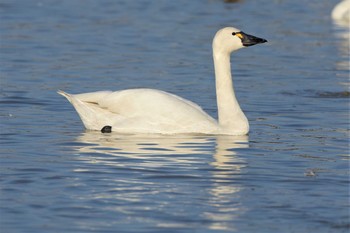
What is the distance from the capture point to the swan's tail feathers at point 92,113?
41.7 feet

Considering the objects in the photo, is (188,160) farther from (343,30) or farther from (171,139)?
(343,30)

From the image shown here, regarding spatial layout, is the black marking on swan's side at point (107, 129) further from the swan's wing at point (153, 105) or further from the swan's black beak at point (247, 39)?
the swan's black beak at point (247, 39)

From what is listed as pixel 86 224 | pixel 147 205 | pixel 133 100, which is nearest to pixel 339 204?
pixel 147 205

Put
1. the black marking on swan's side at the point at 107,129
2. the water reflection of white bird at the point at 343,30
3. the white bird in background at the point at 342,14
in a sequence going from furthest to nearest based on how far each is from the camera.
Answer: the white bird in background at the point at 342,14 < the water reflection of white bird at the point at 343,30 < the black marking on swan's side at the point at 107,129

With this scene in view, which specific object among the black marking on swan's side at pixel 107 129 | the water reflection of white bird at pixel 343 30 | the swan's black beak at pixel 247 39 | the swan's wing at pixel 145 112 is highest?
the water reflection of white bird at pixel 343 30

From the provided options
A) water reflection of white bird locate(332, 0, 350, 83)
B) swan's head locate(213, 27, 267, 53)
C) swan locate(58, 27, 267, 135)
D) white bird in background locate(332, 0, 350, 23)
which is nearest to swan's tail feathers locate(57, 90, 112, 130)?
swan locate(58, 27, 267, 135)

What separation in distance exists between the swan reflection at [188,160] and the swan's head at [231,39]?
1.02m

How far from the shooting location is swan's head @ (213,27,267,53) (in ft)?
42.3

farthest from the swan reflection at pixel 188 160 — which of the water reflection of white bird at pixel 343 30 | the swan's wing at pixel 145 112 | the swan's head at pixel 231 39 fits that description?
the water reflection of white bird at pixel 343 30

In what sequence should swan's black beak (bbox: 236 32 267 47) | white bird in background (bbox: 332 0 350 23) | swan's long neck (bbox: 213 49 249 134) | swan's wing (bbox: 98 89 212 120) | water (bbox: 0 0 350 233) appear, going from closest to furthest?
water (bbox: 0 0 350 233), swan's wing (bbox: 98 89 212 120), swan's long neck (bbox: 213 49 249 134), swan's black beak (bbox: 236 32 267 47), white bird in background (bbox: 332 0 350 23)

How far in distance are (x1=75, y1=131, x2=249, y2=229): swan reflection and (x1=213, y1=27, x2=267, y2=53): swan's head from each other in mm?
1020

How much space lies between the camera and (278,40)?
2242 centimetres

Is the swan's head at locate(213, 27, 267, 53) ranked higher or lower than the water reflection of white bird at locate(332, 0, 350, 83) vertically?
lower

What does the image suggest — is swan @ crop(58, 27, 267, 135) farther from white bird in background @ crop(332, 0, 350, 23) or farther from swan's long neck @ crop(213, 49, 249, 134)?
white bird in background @ crop(332, 0, 350, 23)
